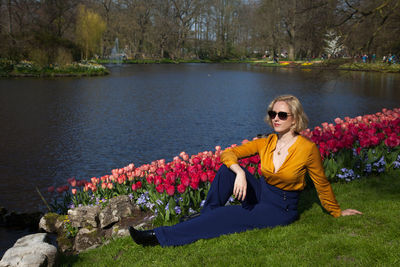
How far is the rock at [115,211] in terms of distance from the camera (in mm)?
4641

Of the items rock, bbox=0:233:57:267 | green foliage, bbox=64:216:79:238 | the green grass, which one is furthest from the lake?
the green grass

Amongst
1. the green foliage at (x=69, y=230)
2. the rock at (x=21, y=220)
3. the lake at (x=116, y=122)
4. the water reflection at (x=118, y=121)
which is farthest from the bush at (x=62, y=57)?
the green foliage at (x=69, y=230)

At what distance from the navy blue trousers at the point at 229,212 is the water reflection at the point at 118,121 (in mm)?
3733

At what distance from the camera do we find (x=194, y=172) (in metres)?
4.52

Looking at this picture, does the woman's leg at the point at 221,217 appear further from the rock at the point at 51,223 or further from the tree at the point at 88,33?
the tree at the point at 88,33

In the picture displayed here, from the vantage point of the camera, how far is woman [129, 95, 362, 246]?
3.22m

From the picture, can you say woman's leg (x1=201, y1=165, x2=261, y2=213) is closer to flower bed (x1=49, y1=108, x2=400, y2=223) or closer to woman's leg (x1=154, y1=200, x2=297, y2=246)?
woman's leg (x1=154, y1=200, x2=297, y2=246)

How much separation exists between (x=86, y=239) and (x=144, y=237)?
1604 millimetres

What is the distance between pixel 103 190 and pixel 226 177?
8.22 ft

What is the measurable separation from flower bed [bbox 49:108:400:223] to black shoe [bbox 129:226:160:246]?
2.64ft

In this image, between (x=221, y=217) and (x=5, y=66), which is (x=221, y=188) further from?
(x=5, y=66)

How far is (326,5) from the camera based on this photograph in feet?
30.5

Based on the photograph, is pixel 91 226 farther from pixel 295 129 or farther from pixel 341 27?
pixel 341 27

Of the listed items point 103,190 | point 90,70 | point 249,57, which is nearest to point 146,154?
point 103,190
